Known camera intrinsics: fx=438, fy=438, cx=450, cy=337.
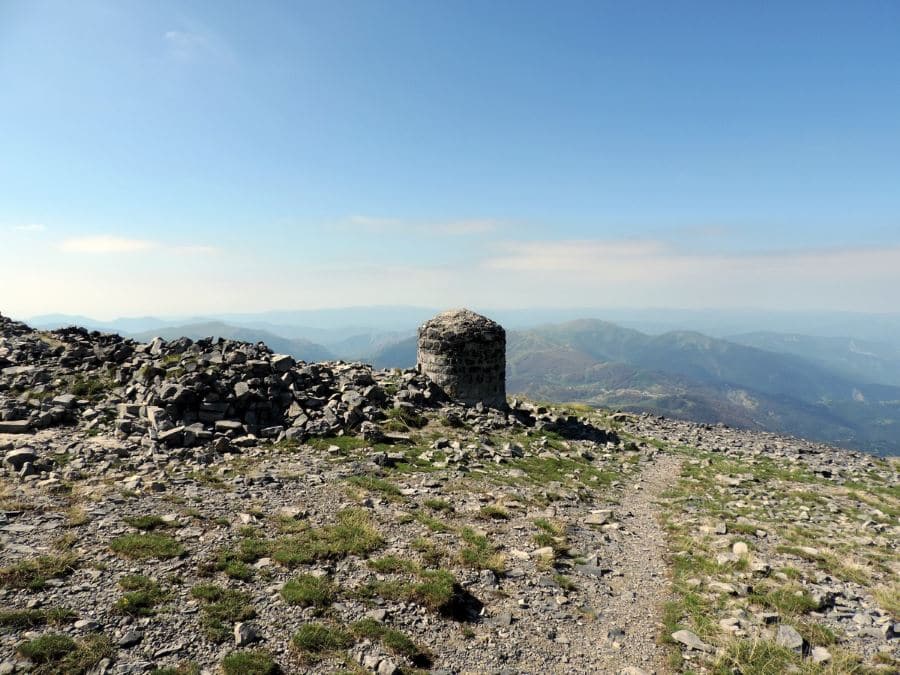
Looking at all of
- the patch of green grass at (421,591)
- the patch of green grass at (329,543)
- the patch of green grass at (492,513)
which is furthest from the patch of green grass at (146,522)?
the patch of green grass at (492,513)

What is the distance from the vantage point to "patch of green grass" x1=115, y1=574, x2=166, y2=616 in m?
7.98

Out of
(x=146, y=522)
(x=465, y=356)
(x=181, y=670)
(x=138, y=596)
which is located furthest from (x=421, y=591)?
(x=465, y=356)

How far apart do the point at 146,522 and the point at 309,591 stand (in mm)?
5174

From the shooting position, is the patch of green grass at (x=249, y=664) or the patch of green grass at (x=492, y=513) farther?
the patch of green grass at (x=492, y=513)

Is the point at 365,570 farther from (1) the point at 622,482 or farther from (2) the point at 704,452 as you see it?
(2) the point at 704,452

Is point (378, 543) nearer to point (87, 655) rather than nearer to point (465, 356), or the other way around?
point (87, 655)

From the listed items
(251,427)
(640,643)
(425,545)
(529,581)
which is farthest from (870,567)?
(251,427)

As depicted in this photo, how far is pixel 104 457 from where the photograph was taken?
596 inches

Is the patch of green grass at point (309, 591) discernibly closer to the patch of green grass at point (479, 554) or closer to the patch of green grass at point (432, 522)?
the patch of green grass at point (479, 554)

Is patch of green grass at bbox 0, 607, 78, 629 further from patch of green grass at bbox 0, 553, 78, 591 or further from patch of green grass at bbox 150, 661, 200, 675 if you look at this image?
patch of green grass at bbox 150, 661, 200, 675

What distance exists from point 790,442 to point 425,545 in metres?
34.8

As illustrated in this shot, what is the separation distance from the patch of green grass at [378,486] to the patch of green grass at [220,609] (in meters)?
5.85

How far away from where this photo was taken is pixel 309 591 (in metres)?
8.96

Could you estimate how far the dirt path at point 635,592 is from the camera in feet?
27.7
